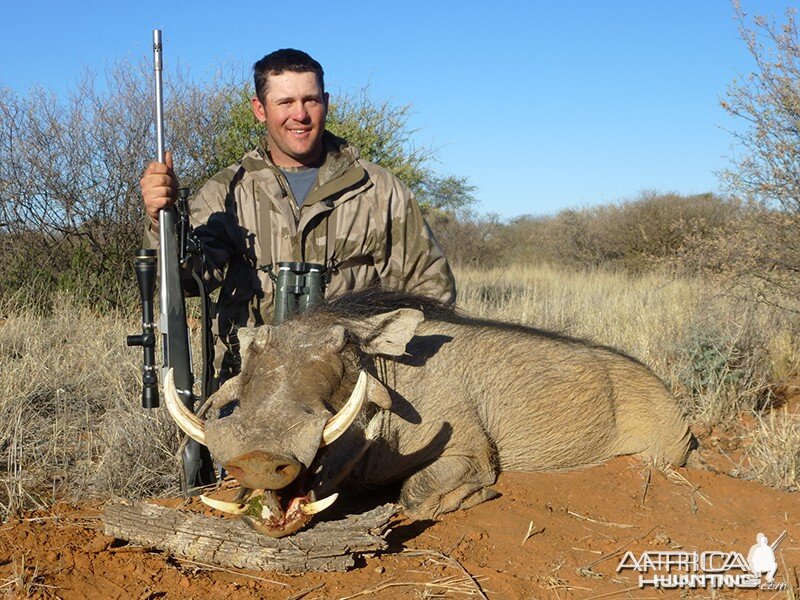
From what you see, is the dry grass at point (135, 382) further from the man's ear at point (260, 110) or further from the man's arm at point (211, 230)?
the man's ear at point (260, 110)

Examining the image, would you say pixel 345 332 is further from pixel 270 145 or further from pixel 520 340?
pixel 270 145

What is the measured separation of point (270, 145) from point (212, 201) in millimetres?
511

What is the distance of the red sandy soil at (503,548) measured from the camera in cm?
272

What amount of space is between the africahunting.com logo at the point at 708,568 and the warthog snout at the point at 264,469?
137 cm

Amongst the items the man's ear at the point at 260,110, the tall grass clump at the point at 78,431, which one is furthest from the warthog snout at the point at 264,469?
the man's ear at the point at 260,110

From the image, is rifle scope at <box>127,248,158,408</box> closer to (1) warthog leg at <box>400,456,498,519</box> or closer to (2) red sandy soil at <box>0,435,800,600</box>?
(2) red sandy soil at <box>0,435,800,600</box>

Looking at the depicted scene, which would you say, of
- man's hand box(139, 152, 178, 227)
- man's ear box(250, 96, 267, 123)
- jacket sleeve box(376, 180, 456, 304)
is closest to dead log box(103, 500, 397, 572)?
man's hand box(139, 152, 178, 227)

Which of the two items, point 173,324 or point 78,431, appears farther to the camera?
point 78,431

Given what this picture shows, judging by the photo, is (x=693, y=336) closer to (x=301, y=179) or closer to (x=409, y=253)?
(x=409, y=253)

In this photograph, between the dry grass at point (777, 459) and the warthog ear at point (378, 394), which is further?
the dry grass at point (777, 459)

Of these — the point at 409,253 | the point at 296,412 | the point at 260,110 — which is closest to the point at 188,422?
the point at 296,412

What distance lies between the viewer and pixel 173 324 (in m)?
3.75

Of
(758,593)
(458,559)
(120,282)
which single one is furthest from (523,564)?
(120,282)

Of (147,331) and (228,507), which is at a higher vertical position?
(147,331)
